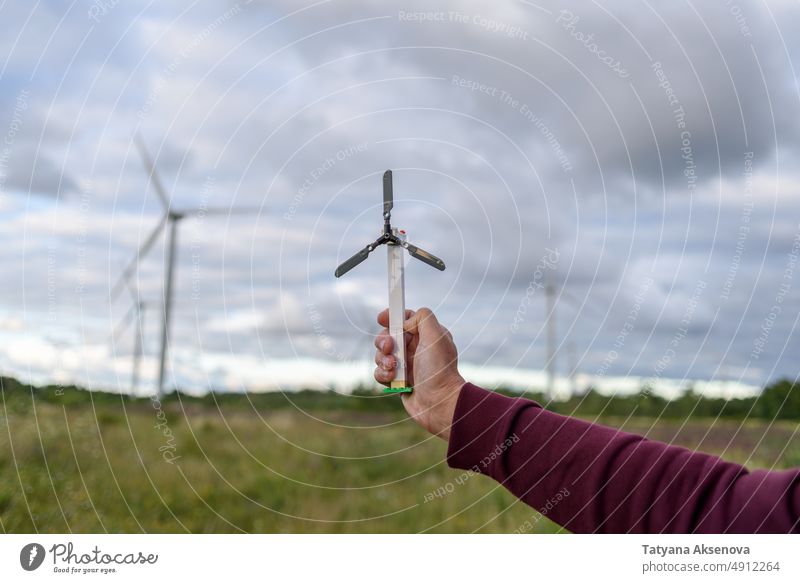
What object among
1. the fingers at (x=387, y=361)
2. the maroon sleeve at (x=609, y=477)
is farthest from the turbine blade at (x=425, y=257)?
the maroon sleeve at (x=609, y=477)

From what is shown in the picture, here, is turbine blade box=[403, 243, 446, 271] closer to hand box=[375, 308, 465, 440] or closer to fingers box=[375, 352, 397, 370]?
hand box=[375, 308, 465, 440]

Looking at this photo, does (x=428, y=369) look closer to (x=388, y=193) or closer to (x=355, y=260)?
(x=355, y=260)

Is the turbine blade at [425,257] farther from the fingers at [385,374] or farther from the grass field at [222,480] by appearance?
the grass field at [222,480]

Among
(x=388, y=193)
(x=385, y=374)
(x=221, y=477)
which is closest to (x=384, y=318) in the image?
(x=385, y=374)

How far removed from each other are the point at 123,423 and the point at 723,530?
16065 mm

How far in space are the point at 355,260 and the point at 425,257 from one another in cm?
51

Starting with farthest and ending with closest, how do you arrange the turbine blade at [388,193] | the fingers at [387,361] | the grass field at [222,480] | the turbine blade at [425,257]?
the grass field at [222,480] < the turbine blade at [388,193] < the fingers at [387,361] < the turbine blade at [425,257]

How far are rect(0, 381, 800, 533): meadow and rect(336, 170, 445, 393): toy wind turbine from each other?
591 centimetres

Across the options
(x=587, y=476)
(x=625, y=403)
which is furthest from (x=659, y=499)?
(x=625, y=403)

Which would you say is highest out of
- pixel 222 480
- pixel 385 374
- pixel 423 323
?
pixel 423 323

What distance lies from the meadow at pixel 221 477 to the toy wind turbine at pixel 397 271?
591 centimetres

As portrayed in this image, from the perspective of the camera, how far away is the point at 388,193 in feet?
18.6

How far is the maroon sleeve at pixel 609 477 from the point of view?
4.17 m

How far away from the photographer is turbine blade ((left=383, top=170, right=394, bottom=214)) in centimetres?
560
